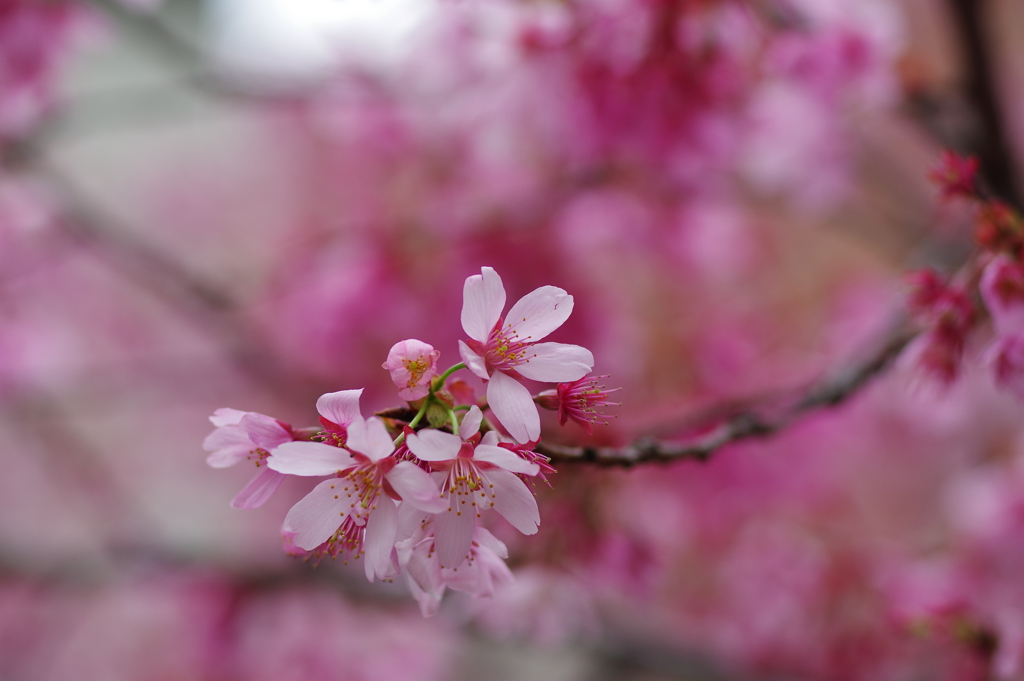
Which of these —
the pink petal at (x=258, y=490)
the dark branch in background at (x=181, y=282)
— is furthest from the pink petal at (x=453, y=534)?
the dark branch in background at (x=181, y=282)

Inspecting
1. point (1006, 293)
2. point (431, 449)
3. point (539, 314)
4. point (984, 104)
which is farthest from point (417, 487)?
point (984, 104)

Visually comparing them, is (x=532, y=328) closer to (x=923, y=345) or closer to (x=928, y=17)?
(x=923, y=345)

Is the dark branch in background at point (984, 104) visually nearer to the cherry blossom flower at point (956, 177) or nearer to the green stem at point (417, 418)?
the cherry blossom flower at point (956, 177)

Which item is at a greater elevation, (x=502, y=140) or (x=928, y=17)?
(x=928, y=17)

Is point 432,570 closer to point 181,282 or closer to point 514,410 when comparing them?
point 514,410

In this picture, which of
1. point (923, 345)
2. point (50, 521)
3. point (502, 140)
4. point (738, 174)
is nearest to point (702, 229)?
point (738, 174)

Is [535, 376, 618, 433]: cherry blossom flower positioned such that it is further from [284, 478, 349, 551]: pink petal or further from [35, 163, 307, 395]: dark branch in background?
[35, 163, 307, 395]: dark branch in background

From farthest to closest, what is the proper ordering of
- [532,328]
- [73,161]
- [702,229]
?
1. [73,161]
2. [702,229]
3. [532,328]
